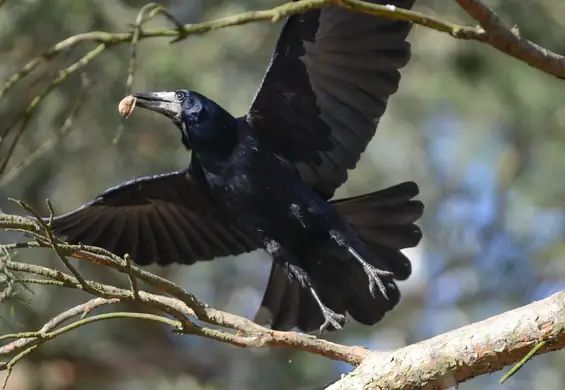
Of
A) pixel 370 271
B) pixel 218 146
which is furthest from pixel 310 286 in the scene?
pixel 218 146

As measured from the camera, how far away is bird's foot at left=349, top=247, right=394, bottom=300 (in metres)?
3.31

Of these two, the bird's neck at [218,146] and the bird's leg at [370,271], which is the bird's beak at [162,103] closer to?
the bird's neck at [218,146]

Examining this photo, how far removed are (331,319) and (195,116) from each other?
91 centimetres

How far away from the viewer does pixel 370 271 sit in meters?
3.33

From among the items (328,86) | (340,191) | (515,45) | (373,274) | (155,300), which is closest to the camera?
(515,45)

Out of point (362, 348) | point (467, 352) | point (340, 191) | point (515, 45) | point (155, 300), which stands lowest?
point (467, 352)

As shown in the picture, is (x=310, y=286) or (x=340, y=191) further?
(x=340, y=191)

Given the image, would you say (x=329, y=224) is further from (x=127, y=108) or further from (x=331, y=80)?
(x=127, y=108)

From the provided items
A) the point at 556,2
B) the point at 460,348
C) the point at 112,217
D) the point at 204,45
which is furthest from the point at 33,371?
the point at 460,348

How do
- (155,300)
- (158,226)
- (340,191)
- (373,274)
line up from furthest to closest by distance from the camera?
(340,191)
(158,226)
(373,274)
(155,300)

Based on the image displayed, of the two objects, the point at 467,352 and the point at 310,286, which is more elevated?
the point at 310,286

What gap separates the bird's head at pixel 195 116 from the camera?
335 cm

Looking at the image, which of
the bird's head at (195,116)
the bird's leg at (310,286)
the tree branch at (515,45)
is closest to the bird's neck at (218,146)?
the bird's head at (195,116)

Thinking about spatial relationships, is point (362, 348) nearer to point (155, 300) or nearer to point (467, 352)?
point (467, 352)
